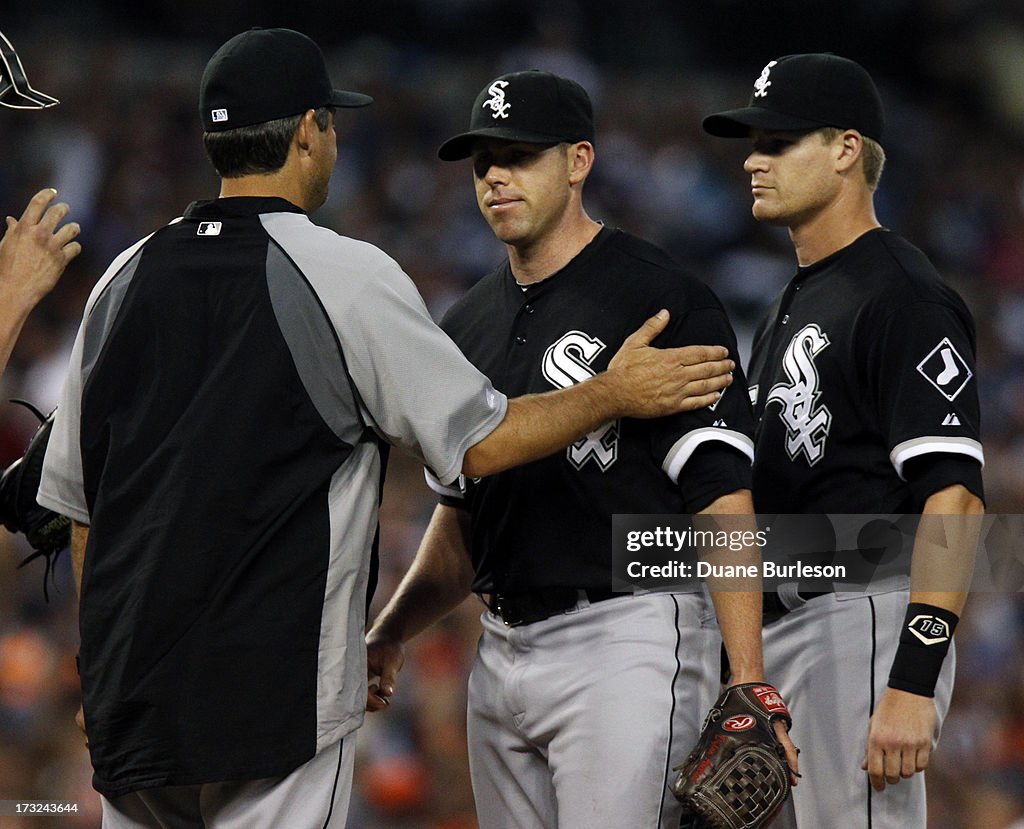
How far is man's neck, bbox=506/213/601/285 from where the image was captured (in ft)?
9.21

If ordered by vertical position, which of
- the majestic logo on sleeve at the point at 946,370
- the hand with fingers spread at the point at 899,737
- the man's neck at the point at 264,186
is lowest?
the hand with fingers spread at the point at 899,737

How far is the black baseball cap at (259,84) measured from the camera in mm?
2383

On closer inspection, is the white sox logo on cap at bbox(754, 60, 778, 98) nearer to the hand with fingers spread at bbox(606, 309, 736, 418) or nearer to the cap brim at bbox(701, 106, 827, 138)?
the cap brim at bbox(701, 106, 827, 138)

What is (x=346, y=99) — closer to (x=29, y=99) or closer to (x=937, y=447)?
(x=29, y=99)

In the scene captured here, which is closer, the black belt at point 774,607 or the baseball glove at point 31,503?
the baseball glove at point 31,503

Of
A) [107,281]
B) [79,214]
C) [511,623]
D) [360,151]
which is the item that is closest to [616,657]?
[511,623]

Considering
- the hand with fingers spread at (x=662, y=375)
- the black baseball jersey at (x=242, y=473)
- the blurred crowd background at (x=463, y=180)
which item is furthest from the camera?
the blurred crowd background at (x=463, y=180)

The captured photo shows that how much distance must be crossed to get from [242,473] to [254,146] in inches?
23.6

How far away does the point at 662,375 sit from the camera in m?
2.46

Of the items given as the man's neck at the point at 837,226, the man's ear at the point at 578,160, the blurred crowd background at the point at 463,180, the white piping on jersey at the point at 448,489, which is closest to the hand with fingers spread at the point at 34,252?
the white piping on jersey at the point at 448,489

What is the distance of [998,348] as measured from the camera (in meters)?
7.95

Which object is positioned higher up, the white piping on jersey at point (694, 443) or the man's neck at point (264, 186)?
the man's neck at point (264, 186)

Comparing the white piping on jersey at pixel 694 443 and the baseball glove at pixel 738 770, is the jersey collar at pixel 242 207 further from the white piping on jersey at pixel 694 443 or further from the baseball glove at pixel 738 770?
the baseball glove at pixel 738 770

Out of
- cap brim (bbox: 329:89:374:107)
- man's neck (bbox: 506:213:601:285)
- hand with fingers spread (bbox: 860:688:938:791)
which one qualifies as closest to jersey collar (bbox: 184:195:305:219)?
cap brim (bbox: 329:89:374:107)
